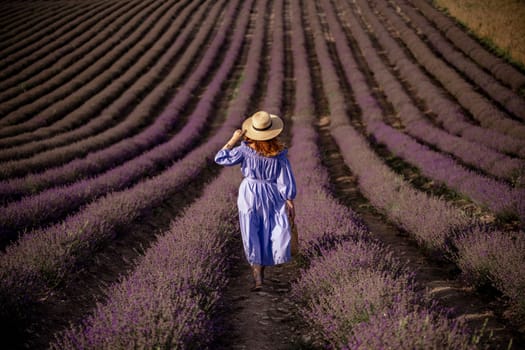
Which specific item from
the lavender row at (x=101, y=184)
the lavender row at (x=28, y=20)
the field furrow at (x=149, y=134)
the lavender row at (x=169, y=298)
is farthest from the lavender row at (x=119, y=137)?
the lavender row at (x=28, y=20)

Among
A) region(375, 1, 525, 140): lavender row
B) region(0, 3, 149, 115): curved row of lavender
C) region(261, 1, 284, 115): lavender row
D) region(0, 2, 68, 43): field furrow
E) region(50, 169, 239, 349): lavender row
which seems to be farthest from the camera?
region(0, 2, 68, 43): field furrow

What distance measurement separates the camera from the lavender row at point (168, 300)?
2111 mm

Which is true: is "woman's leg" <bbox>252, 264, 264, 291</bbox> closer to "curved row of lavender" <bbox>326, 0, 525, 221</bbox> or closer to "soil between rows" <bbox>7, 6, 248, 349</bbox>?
"soil between rows" <bbox>7, 6, 248, 349</bbox>

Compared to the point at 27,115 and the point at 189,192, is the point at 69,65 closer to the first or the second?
the point at 27,115

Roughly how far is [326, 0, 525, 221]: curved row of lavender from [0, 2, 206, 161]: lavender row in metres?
7.86

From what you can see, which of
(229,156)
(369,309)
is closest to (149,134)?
(229,156)

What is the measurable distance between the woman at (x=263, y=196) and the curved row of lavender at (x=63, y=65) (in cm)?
1327

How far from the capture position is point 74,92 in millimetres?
15648

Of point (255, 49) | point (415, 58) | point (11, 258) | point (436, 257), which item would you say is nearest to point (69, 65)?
point (255, 49)

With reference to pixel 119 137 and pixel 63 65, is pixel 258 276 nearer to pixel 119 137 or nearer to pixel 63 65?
pixel 119 137

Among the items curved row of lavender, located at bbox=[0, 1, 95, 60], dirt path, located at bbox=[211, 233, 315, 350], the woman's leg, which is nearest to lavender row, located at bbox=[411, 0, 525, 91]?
dirt path, located at bbox=[211, 233, 315, 350]

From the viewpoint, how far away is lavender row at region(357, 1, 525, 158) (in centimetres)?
772

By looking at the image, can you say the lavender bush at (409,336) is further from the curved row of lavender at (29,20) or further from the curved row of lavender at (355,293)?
the curved row of lavender at (29,20)

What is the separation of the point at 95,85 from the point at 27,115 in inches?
144
